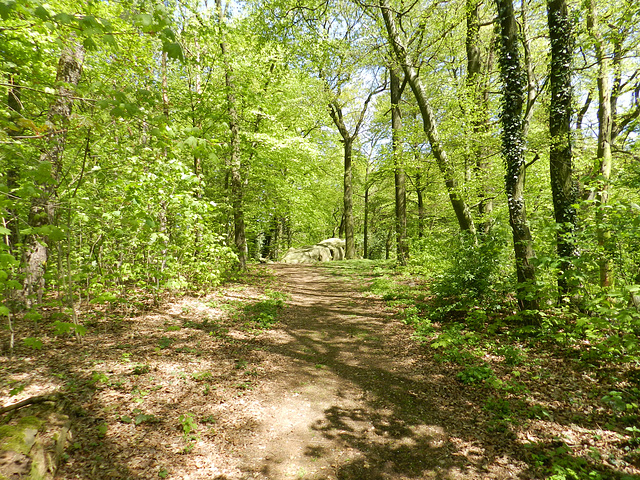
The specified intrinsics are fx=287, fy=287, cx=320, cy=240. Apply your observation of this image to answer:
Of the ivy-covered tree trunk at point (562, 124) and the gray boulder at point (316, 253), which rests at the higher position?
the ivy-covered tree trunk at point (562, 124)

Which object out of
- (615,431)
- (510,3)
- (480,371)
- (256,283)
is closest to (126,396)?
(480,371)

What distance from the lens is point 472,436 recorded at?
3.78 meters

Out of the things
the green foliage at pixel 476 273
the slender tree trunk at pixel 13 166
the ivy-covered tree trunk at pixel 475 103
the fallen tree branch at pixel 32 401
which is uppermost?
the ivy-covered tree trunk at pixel 475 103

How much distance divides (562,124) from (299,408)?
7.88 metres

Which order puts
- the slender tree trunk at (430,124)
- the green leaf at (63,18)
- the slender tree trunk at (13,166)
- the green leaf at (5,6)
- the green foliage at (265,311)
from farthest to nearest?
the slender tree trunk at (430,124) → the green foliage at (265,311) → the slender tree trunk at (13,166) → the green leaf at (63,18) → the green leaf at (5,6)

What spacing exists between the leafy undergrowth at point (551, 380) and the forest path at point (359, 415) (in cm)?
44

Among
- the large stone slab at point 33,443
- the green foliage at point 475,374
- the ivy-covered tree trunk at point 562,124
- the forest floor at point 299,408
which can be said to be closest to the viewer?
the large stone slab at point 33,443

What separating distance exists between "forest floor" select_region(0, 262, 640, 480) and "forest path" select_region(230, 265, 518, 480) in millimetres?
20

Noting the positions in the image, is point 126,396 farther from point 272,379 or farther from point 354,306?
point 354,306

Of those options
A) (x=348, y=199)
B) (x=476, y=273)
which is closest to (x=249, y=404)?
(x=476, y=273)

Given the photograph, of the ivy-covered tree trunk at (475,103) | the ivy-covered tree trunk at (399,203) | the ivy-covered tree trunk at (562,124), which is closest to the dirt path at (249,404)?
the ivy-covered tree trunk at (562,124)

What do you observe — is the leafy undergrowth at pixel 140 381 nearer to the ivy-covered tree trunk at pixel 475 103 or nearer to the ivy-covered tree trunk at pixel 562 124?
the ivy-covered tree trunk at pixel 562 124

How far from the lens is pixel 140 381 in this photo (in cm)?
430

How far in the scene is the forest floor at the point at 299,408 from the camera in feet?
10.6
